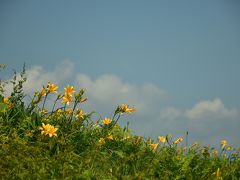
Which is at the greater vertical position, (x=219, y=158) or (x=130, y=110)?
(x=130, y=110)

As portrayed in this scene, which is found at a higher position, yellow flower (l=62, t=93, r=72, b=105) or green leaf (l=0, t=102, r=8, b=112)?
yellow flower (l=62, t=93, r=72, b=105)

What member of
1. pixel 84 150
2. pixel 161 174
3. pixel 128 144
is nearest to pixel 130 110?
pixel 128 144

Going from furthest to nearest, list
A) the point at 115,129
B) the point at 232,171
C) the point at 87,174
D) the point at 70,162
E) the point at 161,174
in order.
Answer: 1. the point at 115,129
2. the point at 232,171
3. the point at 161,174
4. the point at 70,162
5. the point at 87,174

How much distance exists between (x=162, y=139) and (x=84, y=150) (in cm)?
128

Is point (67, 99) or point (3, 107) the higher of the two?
point (67, 99)

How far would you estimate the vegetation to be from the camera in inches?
204

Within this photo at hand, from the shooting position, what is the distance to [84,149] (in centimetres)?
664

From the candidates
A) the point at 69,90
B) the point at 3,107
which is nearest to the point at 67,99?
→ the point at 69,90

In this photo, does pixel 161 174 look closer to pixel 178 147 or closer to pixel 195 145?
pixel 178 147

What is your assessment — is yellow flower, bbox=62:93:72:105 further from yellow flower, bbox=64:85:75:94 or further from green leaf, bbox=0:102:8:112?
green leaf, bbox=0:102:8:112

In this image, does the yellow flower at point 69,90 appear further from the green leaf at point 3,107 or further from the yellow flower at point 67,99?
the green leaf at point 3,107

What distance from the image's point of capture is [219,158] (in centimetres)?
714

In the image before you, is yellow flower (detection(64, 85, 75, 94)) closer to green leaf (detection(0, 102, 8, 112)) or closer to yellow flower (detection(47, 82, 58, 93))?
yellow flower (detection(47, 82, 58, 93))

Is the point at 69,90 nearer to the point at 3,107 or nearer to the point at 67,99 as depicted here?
the point at 67,99
